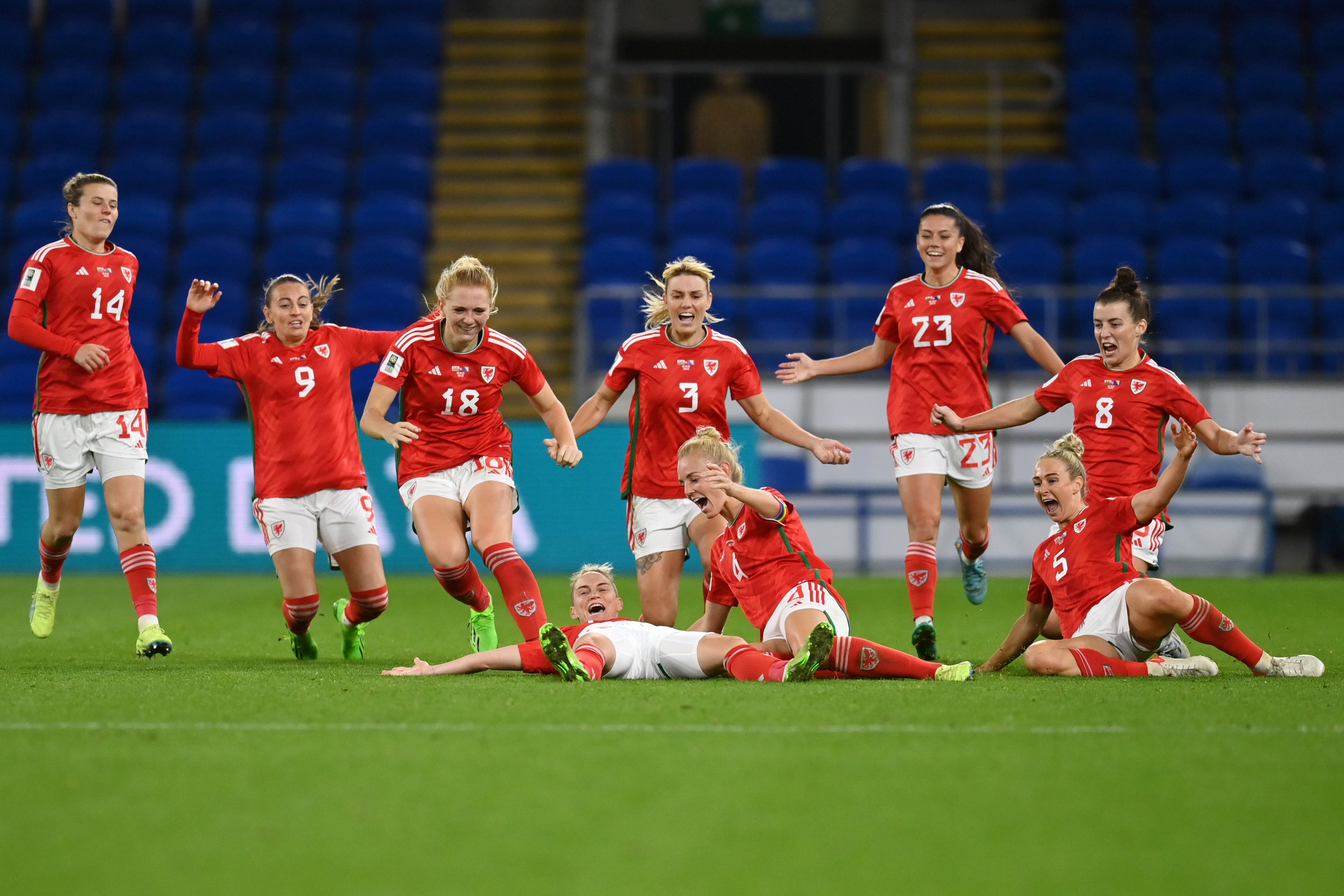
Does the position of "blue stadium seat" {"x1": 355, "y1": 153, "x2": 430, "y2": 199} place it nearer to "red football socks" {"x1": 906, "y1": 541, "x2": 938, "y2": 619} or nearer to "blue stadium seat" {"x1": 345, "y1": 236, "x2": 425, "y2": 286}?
"blue stadium seat" {"x1": 345, "y1": 236, "x2": 425, "y2": 286}

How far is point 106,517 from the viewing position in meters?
13.0

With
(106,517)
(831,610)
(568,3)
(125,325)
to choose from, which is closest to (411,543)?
(106,517)

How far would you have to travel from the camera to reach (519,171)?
708 inches

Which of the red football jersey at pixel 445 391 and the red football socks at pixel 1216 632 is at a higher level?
the red football jersey at pixel 445 391

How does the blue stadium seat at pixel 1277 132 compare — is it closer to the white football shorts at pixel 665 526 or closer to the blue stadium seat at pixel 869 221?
the blue stadium seat at pixel 869 221

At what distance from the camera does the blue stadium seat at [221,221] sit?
637 inches

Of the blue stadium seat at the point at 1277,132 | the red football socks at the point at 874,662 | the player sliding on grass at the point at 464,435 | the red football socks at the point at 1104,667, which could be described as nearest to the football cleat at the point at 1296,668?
the red football socks at the point at 1104,667

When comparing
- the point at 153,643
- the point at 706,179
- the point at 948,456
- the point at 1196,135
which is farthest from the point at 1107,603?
the point at 1196,135

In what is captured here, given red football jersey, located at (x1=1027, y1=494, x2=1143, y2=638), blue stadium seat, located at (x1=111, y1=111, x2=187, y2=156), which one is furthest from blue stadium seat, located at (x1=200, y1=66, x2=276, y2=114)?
red football jersey, located at (x1=1027, y1=494, x2=1143, y2=638)

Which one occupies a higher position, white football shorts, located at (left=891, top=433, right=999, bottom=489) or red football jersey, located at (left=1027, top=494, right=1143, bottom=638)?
white football shorts, located at (left=891, top=433, right=999, bottom=489)

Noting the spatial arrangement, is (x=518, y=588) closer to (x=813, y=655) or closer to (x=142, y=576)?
(x=813, y=655)

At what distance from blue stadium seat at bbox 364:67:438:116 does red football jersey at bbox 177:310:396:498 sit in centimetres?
1179

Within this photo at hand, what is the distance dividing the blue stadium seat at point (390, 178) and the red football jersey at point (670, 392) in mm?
10626

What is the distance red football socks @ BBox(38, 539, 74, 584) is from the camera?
7395mm
